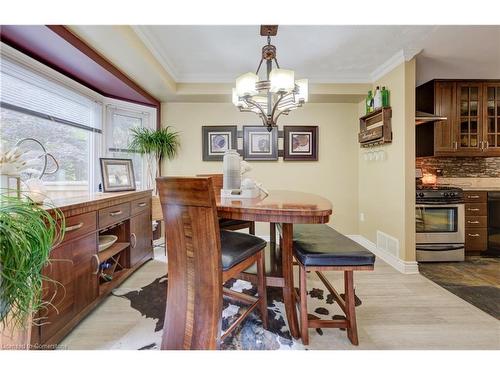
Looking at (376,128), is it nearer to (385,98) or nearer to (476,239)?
(385,98)

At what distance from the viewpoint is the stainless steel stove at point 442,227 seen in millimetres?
2742

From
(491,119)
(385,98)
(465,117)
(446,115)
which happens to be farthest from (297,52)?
(491,119)

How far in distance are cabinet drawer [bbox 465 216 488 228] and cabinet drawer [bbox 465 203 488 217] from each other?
0.16 ft

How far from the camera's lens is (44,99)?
7.18ft

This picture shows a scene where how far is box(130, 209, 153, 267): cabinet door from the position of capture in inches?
93.1

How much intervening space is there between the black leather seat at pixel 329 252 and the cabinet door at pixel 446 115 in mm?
2470

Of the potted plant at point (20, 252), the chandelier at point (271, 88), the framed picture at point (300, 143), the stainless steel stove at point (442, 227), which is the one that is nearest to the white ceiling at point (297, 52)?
the chandelier at point (271, 88)

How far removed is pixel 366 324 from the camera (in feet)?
5.35

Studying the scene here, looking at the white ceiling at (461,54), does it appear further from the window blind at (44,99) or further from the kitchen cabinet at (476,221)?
the window blind at (44,99)
